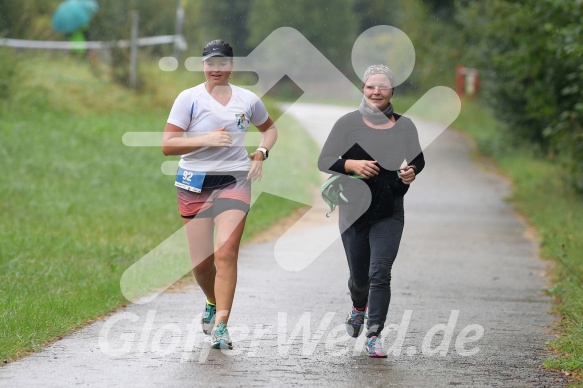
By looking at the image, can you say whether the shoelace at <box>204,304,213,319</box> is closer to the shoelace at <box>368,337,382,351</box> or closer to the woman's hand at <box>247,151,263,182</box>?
the woman's hand at <box>247,151,263,182</box>

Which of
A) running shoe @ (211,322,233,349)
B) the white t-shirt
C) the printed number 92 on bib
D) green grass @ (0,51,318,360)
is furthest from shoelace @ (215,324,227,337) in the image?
green grass @ (0,51,318,360)

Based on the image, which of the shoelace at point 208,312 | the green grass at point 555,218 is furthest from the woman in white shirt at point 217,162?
the green grass at point 555,218

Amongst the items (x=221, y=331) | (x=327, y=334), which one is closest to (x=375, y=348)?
(x=327, y=334)

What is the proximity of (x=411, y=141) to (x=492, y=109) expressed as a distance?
20.1 metres

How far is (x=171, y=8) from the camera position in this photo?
43438 millimetres

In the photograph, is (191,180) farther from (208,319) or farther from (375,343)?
(375,343)

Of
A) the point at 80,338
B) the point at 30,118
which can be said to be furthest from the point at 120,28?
the point at 80,338

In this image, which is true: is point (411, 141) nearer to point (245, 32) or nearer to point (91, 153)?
point (91, 153)

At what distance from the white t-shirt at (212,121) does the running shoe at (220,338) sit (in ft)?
3.58

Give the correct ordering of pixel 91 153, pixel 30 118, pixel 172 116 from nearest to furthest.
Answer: pixel 172 116 → pixel 91 153 → pixel 30 118

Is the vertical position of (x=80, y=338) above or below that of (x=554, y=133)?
below

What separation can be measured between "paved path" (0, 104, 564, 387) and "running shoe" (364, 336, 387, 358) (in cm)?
10

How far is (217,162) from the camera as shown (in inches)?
303

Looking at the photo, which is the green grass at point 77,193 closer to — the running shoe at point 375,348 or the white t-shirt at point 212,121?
the white t-shirt at point 212,121
